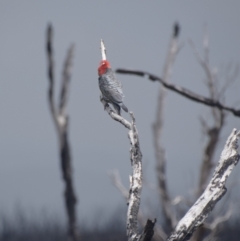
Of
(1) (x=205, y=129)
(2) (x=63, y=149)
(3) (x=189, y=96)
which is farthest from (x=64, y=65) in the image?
(3) (x=189, y=96)

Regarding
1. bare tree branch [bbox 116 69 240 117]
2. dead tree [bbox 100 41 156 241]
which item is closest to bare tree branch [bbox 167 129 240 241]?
dead tree [bbox 100 41 156 241]

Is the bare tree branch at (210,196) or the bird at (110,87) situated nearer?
the bare tree branch at (210,196)

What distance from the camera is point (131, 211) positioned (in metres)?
3.88

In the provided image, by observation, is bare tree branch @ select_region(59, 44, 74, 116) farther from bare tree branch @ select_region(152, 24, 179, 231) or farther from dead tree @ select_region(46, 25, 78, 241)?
bare tree branch @ select_region(152, 24, 179, 231)

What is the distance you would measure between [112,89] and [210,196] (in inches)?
83.2

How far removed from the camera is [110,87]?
577 centimetres

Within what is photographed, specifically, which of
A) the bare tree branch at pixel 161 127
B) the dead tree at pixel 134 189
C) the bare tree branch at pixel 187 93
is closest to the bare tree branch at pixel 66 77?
the bare tree branch at pixel 161 127

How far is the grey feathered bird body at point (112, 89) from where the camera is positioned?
5.39 meters

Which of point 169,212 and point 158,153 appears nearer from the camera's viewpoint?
point 169,212

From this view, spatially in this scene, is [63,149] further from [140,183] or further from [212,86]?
[140,183]

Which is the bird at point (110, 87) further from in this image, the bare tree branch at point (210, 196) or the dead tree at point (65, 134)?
the dead tree at point (65, 134)

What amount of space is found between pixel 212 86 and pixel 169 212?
4533mm

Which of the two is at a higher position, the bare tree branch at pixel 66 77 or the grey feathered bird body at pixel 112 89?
the bare tree branch at pixel 66 77

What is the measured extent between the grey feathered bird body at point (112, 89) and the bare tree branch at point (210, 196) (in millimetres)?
1508
